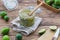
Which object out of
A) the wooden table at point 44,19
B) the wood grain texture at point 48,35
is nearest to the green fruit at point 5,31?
the wooden table at point 44,19

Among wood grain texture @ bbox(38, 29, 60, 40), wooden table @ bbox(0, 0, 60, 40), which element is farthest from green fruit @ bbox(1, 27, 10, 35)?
wood grain texture @ bbox(38, 29, 60, 40)

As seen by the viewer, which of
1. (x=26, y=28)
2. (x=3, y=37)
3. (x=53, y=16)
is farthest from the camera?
(x=53, y=16)

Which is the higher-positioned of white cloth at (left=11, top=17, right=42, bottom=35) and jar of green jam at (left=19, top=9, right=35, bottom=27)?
jar of green jam at (left=19, top=9, right=35, bottom=27)

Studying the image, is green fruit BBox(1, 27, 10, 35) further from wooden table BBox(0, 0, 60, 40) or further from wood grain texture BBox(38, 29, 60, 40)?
wood grain texture BBox(38, 29, 60, 40)

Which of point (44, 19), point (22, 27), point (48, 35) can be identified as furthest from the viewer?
point (44, 19)

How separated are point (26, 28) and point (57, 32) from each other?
0.20 metres

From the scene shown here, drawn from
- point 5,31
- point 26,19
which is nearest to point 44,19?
point 26,19

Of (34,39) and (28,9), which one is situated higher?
(28,9)

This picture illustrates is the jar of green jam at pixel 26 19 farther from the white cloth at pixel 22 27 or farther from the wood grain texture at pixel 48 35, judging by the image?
the wood grain texture at pixel 48 35

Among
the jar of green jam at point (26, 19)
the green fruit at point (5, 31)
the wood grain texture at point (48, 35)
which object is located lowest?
the wood grain texture at point (48, 35)

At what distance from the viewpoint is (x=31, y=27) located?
118 centimetres

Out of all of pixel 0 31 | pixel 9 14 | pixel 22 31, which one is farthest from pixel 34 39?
pixel 9 14

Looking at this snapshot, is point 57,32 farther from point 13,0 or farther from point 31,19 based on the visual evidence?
point 13,0

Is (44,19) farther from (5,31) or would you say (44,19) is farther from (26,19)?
(5,31)
